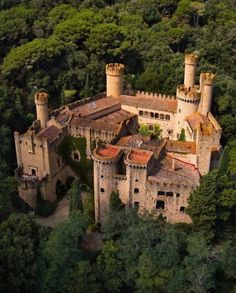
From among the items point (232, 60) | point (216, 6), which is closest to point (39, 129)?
point (232, 60)

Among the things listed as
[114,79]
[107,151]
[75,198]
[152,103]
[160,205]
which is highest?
[114,79]

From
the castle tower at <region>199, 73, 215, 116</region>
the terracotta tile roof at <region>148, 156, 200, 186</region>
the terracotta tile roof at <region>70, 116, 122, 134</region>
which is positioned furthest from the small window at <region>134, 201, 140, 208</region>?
the castle tower at <region>199, 73, 215, 116</region>

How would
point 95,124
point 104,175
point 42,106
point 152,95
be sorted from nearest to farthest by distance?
point 104,175
point 95,124
point 42,106
point 152,95

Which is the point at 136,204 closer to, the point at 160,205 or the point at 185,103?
the point at 160,205

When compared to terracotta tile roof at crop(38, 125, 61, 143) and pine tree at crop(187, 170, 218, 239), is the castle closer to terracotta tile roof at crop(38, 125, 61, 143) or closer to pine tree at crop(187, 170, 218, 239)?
terracotta tile roof at crop(38, 125, 61, 143)

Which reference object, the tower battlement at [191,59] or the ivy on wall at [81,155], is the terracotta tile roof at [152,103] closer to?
the tower battlement at [191,59]

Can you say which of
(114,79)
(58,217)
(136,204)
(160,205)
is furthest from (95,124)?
(160,205)

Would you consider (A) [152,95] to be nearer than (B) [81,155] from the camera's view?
No

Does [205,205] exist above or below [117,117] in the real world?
below
